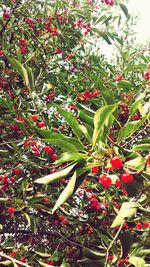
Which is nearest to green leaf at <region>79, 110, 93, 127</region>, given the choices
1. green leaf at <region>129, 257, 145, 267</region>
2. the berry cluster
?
green leaf at <region>129, 257, 145, 267</region>

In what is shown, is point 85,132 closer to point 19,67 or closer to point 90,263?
point 19,67

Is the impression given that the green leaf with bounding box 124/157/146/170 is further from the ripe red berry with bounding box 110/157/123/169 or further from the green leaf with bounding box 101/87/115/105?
the green leaf with bounding box 101/87/115/105

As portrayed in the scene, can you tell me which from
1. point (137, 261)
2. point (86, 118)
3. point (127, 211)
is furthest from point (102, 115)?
point (137, 261)

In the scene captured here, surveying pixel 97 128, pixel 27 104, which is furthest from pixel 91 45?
pixel 97 128

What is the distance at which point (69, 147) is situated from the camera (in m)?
1.61

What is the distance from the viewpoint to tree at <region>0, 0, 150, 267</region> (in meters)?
1.72

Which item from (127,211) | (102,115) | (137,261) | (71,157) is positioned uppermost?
(102,115)

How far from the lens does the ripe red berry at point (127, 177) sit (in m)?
1.70

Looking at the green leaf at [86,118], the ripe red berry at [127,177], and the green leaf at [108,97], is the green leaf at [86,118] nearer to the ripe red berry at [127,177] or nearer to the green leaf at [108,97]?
the green leaf at [108,97]

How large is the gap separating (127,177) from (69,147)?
1.14 ft

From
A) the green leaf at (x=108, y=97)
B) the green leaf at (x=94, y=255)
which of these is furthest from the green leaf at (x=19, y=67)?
the green leaf at (x=94, y=255)

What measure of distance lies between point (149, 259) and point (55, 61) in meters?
3.68

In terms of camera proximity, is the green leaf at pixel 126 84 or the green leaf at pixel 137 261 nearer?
the green leaf at pixel 137 261

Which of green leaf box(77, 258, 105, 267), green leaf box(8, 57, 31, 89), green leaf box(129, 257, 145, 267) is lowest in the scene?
green leaf box(129, 257, 145, 267)
